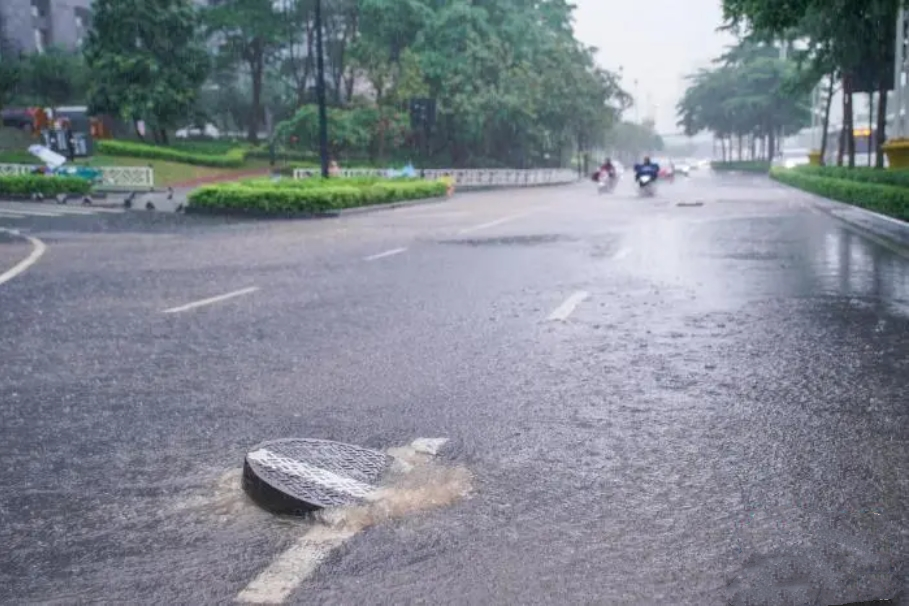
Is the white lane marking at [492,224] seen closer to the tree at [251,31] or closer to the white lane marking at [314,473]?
the white lane marking at [314,473]

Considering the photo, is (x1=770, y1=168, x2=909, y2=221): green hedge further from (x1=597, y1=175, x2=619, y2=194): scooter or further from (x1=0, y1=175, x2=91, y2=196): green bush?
(x1=0, y1=175, x2=91, y2=196): green bush

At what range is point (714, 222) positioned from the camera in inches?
872

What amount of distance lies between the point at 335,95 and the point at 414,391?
217 ft

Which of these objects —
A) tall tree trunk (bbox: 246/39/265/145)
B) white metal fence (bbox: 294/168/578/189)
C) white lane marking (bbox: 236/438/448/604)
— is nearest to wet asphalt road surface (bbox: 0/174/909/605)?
white lane marking (bbox: 236/438/448/604)

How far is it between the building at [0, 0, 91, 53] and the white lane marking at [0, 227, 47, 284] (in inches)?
2399

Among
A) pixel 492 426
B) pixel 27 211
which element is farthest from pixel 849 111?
pixel 492 426

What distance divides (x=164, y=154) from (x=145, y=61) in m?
7.04

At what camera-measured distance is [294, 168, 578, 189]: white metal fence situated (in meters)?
53.2

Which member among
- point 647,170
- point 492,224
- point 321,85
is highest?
point 321,85

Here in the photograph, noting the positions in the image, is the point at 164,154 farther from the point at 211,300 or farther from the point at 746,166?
the point at 746,166

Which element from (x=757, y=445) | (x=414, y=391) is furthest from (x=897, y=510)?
(x=414, y=391)

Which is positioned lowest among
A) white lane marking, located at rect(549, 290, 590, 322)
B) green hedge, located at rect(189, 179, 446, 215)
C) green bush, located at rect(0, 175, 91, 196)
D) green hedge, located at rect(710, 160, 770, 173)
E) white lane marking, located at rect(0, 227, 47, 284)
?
green hedge, located at rect(710, 160, 770, 173)

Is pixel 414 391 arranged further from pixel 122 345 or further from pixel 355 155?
pixel 355 155

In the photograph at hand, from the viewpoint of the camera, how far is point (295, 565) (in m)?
3.31
